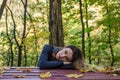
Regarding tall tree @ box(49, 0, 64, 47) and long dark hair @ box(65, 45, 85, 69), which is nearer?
long dark hair @ box(65, 45, 85, 69)

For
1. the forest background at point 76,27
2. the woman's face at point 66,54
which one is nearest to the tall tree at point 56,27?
the forest background at point 76,27

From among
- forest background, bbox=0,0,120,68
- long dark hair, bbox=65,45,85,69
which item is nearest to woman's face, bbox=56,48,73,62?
long dark hair, bbox=65,45,85,69

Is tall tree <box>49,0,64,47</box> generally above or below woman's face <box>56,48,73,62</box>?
above

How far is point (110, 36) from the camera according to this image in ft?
42.2

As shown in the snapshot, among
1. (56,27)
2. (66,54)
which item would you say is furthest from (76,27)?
(66,54)

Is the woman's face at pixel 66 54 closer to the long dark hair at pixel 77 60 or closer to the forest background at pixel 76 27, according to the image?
the long dark hair at pixel 77 60

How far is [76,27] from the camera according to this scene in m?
16.5

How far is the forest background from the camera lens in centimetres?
1002

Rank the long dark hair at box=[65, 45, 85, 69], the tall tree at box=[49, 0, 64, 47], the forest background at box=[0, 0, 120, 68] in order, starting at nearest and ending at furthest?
the long dark hair at box=[65, 45, 85, 69] < the tall tree at box=[49, 0, 64, 47] < the forest background at box=[0, 0, 120, 68]

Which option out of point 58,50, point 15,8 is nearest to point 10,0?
point 15,8

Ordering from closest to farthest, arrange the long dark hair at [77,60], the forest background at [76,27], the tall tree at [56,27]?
the long dark hair at [77,60], the tall tree at [56,27], the forest background at [76,27]

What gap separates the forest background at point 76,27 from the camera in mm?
10016

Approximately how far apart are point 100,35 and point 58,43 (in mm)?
6158

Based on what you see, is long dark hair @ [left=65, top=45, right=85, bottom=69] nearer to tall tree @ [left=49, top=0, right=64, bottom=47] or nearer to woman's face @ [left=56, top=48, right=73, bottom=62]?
woman's face @ [left=56, top=48, right=73, bottom=62]
